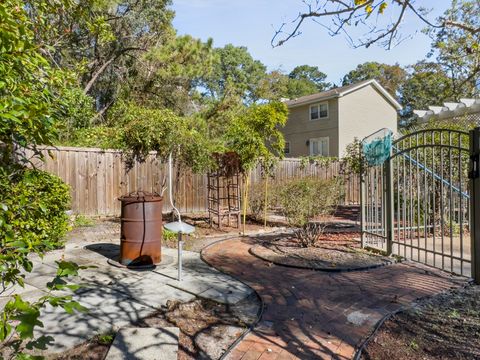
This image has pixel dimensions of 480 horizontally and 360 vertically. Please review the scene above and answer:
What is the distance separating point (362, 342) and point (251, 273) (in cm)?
229

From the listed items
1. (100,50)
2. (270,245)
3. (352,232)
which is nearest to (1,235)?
(270,245)

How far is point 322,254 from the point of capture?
6234 mm

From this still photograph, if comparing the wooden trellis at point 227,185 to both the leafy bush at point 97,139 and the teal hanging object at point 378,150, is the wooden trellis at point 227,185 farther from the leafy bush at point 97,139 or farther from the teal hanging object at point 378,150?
the teal hanging object at point 378,150

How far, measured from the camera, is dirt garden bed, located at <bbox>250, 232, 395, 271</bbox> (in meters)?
5.56

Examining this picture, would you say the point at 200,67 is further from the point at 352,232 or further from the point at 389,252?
the point at 389,252

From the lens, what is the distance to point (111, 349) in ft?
9.45

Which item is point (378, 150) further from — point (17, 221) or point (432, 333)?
point (17, 221)

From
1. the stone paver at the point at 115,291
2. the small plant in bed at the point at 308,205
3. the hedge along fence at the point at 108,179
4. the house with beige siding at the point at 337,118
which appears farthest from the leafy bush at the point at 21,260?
the house with beige siding at the point at 337,118

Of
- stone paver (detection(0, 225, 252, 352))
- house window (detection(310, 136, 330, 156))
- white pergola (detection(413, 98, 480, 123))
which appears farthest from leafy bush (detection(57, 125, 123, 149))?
house window (detection(310, 136, 330, 156))

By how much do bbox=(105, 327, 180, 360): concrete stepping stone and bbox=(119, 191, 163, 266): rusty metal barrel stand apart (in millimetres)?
2172

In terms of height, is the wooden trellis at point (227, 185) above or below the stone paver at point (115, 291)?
above

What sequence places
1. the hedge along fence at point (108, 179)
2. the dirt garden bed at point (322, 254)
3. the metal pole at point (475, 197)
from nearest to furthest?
the metal pole at point (475, 197) → the dirt garden bed at point (322, 254) → the hedge along fence at point (108, 179)

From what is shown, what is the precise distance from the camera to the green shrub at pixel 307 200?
702cm

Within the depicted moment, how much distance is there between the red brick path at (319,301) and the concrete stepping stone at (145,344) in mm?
526
